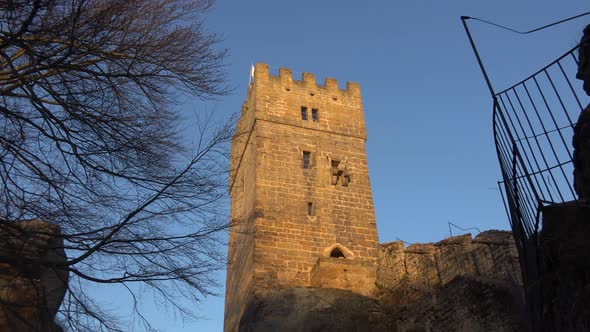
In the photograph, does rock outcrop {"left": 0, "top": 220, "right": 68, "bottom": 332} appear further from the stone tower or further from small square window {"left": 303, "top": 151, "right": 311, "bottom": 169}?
small square window {"left": 303, "top": 151, "right": 311, "bottom": 169}

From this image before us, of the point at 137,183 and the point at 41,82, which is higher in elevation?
the point at 41,82

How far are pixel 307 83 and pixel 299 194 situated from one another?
4986 mm

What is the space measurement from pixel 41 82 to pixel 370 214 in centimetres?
1283

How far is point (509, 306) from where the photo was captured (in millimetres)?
9883

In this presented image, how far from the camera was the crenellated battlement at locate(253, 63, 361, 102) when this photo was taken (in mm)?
19672

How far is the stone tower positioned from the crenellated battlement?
0.13 ft

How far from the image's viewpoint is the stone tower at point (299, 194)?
609 inches

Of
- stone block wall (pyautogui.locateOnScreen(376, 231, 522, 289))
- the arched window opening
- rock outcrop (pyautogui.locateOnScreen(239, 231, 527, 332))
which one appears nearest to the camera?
rock outcrop (pyautogui.locateOnScreen(239, 231, 527, 332))

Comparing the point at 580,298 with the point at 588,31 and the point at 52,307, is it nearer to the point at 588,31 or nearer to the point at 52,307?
the point at 588,31

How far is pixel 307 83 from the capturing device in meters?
20.3

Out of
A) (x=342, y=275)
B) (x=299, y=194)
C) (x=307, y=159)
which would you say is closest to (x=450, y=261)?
(x=342, y=275)

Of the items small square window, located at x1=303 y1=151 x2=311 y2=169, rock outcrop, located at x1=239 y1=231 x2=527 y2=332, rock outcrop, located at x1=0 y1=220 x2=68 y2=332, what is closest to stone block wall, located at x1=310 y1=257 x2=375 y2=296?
rock outcrop, located at x1=239 y1=231 x2=527 y2=332

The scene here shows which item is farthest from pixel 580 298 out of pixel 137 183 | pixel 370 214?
pixel 370 214

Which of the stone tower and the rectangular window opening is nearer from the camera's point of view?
the stone tower
